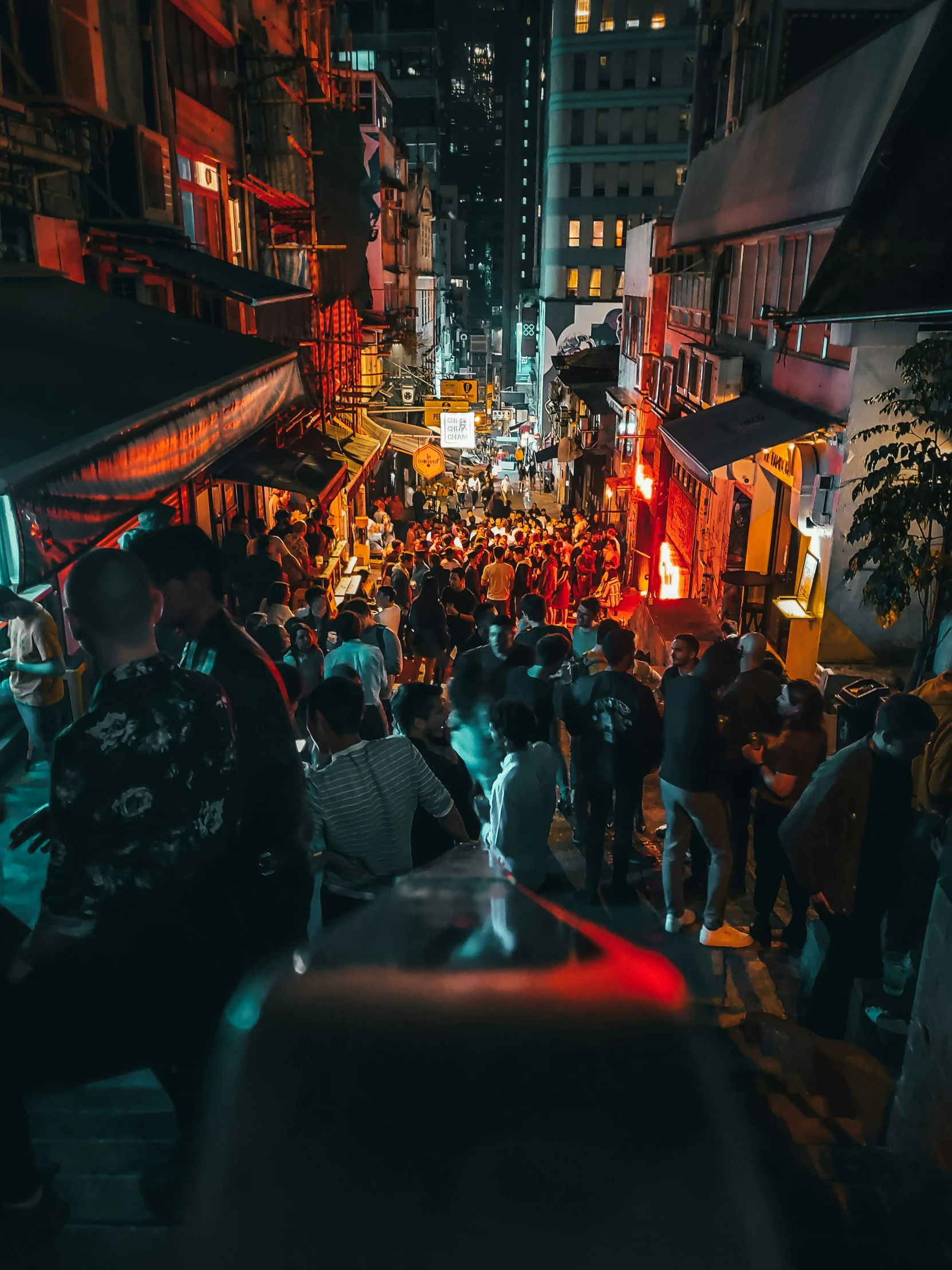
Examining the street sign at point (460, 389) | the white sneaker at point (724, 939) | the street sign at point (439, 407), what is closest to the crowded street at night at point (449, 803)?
the white sneaker at point (724, 939)

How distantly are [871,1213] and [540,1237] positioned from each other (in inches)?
45.2

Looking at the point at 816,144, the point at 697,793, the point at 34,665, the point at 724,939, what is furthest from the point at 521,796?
the point at 816,144

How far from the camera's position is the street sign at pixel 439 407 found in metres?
29.9

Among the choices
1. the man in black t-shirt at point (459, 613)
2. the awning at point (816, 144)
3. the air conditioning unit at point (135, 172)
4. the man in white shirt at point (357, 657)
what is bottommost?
the man in black t-shirt at point (459, 613)

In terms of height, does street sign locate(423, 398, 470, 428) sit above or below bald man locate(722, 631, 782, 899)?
above

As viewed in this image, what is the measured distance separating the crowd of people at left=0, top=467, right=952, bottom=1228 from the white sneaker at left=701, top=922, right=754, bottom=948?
0.06 feet

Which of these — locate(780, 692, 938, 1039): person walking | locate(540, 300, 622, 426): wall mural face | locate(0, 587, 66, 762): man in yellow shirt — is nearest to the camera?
locate(780, 692, 938, 1039): person walking

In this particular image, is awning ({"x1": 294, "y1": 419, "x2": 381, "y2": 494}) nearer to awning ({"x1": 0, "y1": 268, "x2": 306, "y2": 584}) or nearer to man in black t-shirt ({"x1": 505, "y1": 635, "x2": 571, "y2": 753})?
awning ({"x1": 0, "y1": 268, "x2": 306, "y2": 584})

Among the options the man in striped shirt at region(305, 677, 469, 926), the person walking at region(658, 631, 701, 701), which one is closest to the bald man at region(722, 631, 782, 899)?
the person walking at region(658, 631, 701, 701)

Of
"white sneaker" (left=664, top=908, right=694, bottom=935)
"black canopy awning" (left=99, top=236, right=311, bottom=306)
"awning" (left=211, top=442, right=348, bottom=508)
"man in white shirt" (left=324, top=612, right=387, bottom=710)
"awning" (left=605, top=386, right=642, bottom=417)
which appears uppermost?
"black canopy awning" (left=99, top=236, right=311, bottom=306)

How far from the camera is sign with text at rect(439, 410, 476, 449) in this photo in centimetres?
2862

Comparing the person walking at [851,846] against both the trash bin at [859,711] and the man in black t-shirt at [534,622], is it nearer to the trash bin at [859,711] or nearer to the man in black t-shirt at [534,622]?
the trash bin at [859,711]

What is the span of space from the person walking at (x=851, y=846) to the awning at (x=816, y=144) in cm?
429

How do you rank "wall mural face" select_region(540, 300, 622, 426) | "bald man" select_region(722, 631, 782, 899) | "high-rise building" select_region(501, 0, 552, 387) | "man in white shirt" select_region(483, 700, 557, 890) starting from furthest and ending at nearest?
"high-rise building" select_region(501, 0, 552, 387), "wall mural face" select_region(540, 300, 622, 426), "bald man" select_region(722, 631, 782, 899), "man in white shirt" select_region(483, 700, 557, 890)
